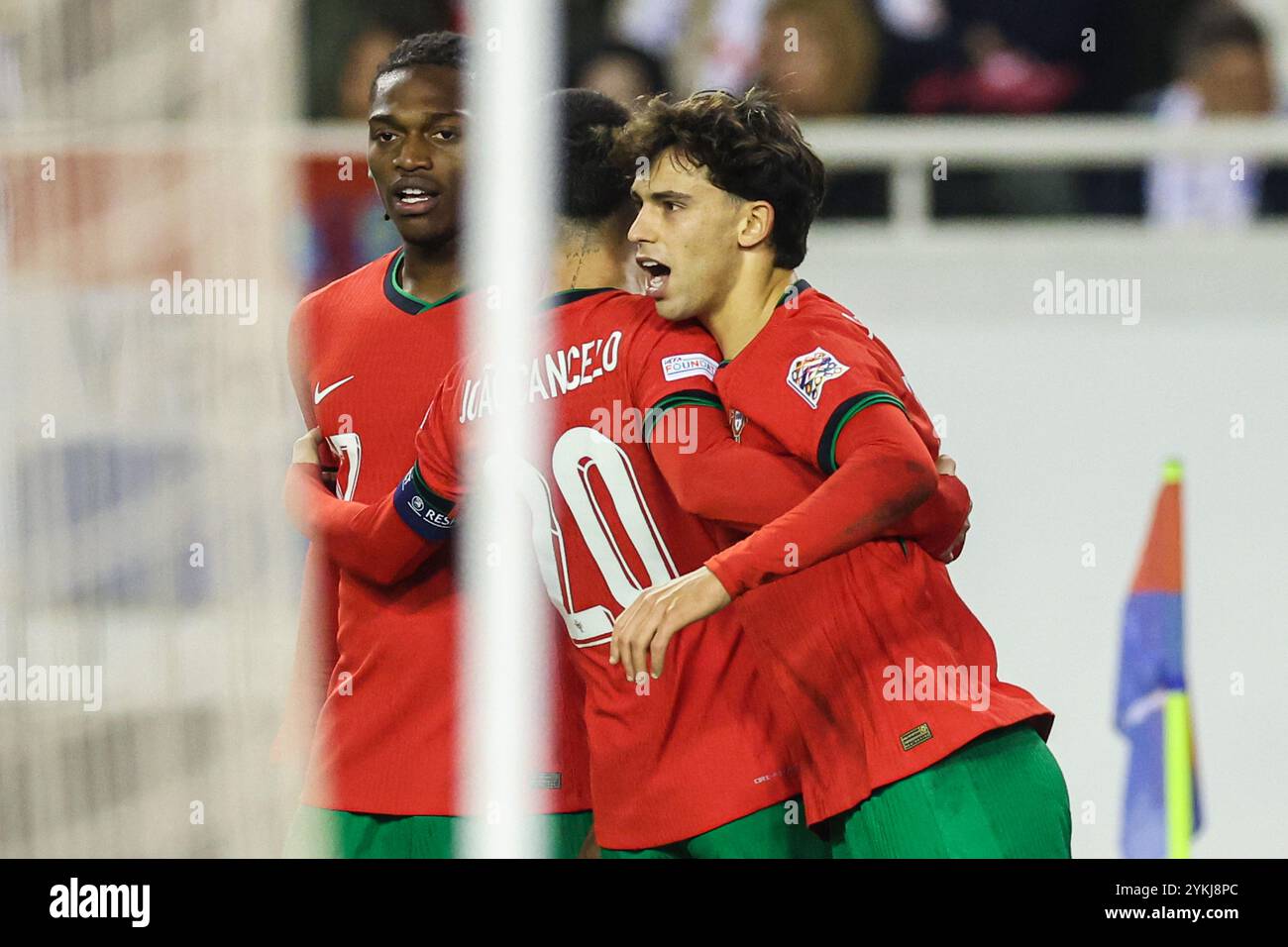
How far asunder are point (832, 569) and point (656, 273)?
0.40 meters

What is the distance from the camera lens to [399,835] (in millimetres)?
2400

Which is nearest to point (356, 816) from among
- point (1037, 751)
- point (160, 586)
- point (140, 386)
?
point (160, 586)

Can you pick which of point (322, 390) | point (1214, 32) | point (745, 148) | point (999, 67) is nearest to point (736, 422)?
point (745, 148)

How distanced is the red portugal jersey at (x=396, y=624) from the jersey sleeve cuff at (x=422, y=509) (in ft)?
0.33

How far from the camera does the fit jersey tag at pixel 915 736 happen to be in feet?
6.82

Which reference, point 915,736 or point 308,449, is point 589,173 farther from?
point 915,736

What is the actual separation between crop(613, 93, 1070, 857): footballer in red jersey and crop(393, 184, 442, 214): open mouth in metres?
0.28

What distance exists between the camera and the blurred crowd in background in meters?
4.48

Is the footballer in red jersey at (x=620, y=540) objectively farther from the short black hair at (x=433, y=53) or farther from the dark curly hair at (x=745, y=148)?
the short black hair at (x=433, y=53)

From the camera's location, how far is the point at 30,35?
2.55 meters

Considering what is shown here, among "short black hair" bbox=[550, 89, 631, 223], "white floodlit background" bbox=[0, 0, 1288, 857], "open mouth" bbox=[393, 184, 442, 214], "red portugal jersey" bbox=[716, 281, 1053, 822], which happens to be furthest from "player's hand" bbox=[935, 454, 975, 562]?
"white floodlit background" bbox=[0, 0, 1288, 857]

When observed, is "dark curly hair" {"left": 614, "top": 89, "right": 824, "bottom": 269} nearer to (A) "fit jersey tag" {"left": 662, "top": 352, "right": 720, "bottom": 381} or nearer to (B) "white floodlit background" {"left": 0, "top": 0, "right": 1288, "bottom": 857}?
(A) "fit jersey tag" {"left": 662, "top": 352, "right": 720, "bottom": 381}

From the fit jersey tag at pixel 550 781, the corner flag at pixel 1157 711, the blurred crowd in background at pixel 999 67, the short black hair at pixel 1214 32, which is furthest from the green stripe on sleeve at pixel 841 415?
the short black hair at pixel 1214 32
